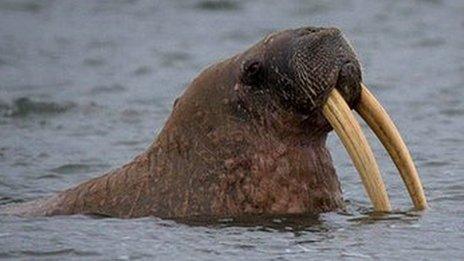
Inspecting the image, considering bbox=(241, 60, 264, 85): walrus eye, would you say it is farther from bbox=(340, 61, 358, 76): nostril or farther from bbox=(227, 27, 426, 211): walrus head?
bbox=(340, 61, 358, 76): nostril

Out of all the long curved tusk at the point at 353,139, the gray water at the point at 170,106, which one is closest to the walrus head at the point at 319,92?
the long curved tusk at the point at 353,139

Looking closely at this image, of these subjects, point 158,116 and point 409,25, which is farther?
point 409,25

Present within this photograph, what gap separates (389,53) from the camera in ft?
72.0

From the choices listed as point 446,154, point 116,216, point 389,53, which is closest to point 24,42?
point 389,53

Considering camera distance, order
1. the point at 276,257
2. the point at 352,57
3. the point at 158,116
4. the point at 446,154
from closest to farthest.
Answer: the point at 276,257 < the point at 352,57 < the point at 446,154 < the point at 158,116

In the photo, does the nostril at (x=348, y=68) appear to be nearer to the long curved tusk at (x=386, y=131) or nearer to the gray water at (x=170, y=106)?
the long curved tusk at (x=386, y=131)

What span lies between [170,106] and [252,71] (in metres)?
8.22

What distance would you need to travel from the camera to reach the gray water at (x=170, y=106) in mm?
10453

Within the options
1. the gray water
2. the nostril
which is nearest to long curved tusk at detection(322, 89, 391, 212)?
the nostril

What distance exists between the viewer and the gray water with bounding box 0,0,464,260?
412 inches

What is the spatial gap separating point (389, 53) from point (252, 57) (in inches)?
449

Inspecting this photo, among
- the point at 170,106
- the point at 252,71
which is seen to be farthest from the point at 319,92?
the point at 170,106

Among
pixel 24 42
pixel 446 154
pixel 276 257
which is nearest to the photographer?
pixel 276 257

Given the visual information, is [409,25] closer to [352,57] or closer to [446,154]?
[446,154]
